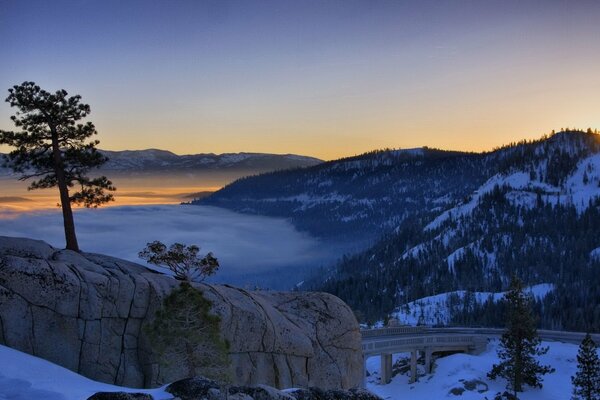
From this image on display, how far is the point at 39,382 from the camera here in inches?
884

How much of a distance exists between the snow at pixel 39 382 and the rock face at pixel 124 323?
2.69m

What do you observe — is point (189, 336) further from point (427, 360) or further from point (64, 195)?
point (427, 360)

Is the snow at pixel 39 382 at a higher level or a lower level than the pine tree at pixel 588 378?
higher

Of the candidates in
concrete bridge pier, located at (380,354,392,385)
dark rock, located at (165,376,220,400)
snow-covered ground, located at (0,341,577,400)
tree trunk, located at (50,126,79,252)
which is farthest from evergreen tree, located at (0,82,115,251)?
concrete bridge pier, located at (380,354,392,385)

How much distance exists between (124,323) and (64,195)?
41.6 feet

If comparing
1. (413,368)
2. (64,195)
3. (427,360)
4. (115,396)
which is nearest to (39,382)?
(115,396)

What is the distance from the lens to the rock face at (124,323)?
2825cm

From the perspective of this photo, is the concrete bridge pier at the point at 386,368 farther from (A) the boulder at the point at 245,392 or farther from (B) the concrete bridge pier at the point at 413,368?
(A) the boulder at the point at 245,392

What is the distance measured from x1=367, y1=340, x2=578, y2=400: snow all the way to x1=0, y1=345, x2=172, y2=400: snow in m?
70.9

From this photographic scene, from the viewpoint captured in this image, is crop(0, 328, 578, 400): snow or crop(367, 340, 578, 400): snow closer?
crop(367, 340, 578, 400): snow

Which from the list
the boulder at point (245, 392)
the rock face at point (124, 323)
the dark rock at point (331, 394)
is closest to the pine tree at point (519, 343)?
the rock face at point (124, 323)

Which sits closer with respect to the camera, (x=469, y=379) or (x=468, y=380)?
(x=468, y=380)

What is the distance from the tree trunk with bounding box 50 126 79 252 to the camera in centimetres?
3828

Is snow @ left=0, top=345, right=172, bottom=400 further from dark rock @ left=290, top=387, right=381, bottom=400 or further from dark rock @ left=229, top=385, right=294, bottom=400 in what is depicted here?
dark rock @ left=290, top=387, right=381, bottom=400
